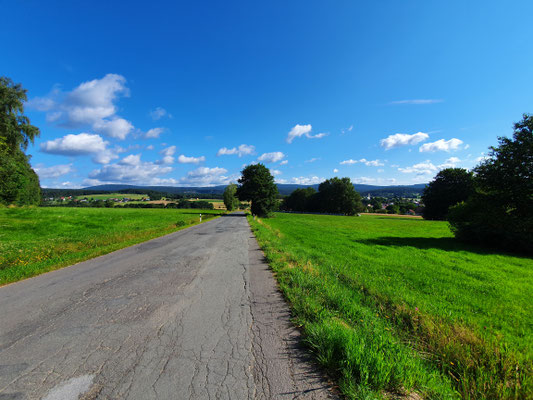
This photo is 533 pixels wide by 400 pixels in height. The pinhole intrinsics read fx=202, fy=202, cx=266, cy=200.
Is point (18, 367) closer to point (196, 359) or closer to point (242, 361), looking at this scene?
point (196, 359)

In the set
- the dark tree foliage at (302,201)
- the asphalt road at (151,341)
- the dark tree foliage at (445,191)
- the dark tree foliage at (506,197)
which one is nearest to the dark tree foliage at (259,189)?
the dark tree foliage at (506,197)

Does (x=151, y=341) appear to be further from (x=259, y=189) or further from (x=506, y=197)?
(x=259, y=189)

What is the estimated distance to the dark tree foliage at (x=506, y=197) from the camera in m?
13.8

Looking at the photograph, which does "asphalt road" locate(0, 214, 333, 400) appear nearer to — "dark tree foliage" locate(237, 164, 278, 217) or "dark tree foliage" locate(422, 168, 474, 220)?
"dark tree foliage" locate(237, 164, 278, 217)

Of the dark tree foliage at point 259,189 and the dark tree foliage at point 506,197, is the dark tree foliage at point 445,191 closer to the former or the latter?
the dark tree foliage at point 506,197

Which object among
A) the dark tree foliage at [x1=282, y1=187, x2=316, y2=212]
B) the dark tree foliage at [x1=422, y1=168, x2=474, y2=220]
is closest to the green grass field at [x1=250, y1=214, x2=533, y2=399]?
the dark tree foliage at [x1=422, y1=168, x2=474, y2=220]

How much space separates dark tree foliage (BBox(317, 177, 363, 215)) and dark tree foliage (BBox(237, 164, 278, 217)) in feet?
134

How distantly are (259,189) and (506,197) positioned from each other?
3359 centimetres

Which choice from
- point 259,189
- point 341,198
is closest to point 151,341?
point 259,189

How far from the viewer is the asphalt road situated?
2.46 meters

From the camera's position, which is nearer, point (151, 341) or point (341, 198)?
point (151, 341)

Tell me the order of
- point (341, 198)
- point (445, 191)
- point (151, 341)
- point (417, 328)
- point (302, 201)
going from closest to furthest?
point (151, 341) → point (417, 328) → point (445, 191) → point (341, 198) → point (302, 201)

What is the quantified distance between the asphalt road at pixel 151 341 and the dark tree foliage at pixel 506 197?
18.3m

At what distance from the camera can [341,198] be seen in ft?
250
